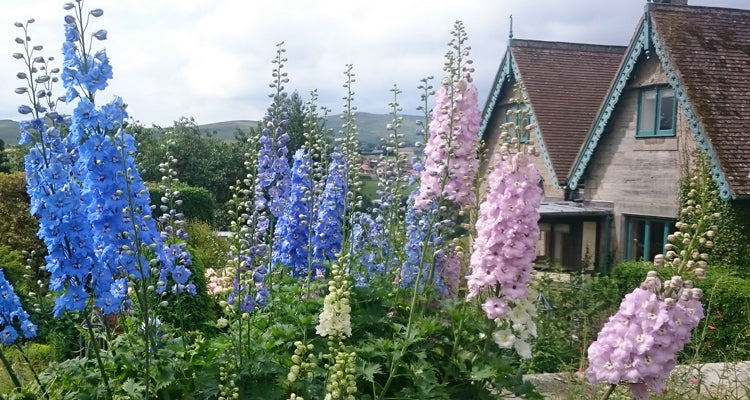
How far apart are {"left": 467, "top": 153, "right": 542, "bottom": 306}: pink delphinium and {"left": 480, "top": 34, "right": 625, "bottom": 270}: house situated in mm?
13920

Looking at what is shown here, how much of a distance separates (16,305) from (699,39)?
48.3 feet

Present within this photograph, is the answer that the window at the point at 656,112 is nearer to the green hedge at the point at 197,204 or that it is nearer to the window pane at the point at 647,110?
the window pane at the point at 647,110

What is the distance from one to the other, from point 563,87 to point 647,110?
5.00 metres

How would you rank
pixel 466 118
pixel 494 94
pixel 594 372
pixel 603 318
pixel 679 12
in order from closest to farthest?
1. pixel 594 372
2. pixel 466 118
3. pixel 603 318
4. pixel 679 12
5. pixel 494 94

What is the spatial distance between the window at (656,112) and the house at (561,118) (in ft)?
7.08

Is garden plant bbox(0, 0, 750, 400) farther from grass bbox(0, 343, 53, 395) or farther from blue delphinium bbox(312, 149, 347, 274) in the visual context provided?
grass bbox(0, 343, 53, 395)

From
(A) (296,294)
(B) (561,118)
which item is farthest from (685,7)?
(A) (296,294)

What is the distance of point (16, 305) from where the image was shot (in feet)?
13.3

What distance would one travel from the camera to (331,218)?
5312 millimetres

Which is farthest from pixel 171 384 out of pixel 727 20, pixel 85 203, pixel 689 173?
pixel 727 20

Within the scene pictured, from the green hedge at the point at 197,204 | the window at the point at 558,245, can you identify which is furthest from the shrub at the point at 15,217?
the window at the point at 558,245

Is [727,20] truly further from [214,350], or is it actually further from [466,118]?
[214,350]

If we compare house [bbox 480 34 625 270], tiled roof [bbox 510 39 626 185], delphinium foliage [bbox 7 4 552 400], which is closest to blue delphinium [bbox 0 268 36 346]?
delphinium foliage [bbox 7 4 552 400]

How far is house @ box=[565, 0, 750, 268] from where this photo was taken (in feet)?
44.2
